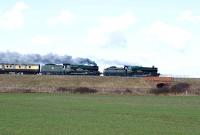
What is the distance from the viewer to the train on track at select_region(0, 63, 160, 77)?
391 ft

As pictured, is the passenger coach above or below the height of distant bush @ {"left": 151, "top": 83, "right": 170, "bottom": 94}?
above

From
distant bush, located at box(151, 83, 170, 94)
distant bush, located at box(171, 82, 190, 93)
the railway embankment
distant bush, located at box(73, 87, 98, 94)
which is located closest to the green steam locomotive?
the railway embankment

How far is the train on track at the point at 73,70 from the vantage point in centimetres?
11912

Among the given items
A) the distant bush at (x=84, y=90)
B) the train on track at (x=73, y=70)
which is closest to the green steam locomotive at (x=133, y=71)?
the train on track at (x=73, y=70)

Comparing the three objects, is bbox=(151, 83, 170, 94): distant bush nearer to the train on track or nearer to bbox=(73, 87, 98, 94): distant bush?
bbox=(73, 87, 98, 94): distant bush

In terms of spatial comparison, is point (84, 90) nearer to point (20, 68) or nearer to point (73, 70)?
point (73, 70)

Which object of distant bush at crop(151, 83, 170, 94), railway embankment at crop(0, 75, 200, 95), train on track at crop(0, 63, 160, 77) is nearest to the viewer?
railway embankment at crop(0, 75, 200, 95)

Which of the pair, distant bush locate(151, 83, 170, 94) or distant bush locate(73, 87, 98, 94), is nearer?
distant bush locate(73, 87, 98, 94)

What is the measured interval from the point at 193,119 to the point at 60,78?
60532mm

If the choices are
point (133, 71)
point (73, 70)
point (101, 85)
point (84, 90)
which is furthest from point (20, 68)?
point (84, 90)

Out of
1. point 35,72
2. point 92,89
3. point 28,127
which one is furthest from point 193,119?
point 35,72

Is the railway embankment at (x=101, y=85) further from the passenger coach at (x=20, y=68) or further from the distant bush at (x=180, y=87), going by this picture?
the passenger coach at (x=20, y=68)

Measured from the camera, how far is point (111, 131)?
3089 centimetres

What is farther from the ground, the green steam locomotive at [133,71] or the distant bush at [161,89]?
the green steam locomotive at [133,71]
